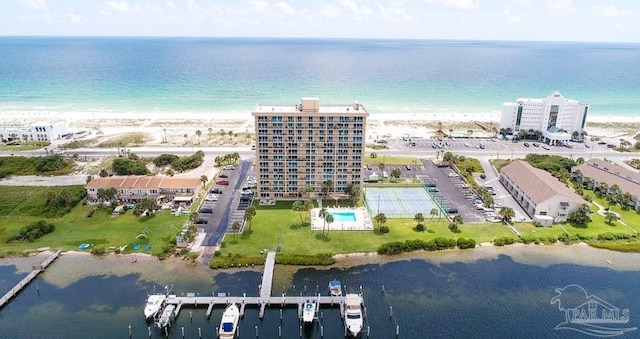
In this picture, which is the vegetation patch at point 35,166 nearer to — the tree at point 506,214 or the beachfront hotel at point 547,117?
the tree at point 506,214

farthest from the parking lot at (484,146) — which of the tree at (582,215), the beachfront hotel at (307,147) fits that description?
the tree at (582,215)

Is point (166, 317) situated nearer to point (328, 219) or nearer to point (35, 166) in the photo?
point (328, 219)

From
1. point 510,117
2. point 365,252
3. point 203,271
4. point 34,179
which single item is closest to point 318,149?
point 365,252

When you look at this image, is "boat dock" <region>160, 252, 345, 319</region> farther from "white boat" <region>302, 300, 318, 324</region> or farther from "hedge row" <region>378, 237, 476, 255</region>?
"hedge row" <region>378, 237, 476, 255</region>

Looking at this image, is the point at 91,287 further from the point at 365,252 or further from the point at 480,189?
the point at 480,189

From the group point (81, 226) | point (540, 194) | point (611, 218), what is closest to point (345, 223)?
point (540, 194)

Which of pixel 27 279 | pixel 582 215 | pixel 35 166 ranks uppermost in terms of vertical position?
pixel 35 166
